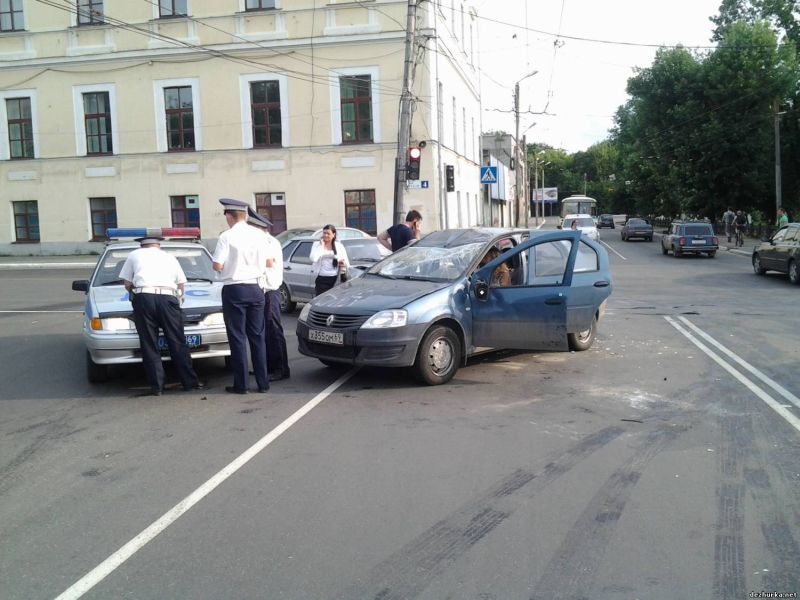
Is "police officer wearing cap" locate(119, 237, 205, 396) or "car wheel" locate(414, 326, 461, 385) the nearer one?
"police officer wearing cap" locate(119, 237, 205, 396)

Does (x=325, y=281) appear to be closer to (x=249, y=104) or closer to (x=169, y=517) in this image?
(x=169, y=517)

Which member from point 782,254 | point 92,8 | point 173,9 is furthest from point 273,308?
point 92,8

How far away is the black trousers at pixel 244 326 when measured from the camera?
7492 millimetres

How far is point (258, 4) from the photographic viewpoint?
102ft

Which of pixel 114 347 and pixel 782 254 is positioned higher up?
pixel 782 254

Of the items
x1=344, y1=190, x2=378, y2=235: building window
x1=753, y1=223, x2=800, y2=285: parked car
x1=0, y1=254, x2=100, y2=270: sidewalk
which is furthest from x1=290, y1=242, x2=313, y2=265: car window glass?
x1=0, y1=254, x2=100, y2=270: sidewalk

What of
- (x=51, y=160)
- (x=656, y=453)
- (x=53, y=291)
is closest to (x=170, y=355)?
(x=656, y=453)

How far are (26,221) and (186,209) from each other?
784 centimetres

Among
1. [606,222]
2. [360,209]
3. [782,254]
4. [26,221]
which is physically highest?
[26,221]

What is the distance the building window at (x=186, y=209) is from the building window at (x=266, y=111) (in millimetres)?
3749

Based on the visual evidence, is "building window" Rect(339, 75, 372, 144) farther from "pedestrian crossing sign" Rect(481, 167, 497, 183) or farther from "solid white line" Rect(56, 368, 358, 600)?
"solid white line" Rect(56, 368, 358, 600)

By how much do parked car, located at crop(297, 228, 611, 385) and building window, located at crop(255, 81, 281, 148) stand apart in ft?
77.9

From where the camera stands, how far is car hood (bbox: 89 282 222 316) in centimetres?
822

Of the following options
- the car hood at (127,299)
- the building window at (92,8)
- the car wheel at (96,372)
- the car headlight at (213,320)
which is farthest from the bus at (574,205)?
the car wheel at (96,372)
